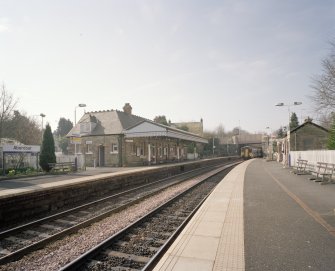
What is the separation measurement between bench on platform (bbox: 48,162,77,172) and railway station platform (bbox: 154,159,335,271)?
18.4 m

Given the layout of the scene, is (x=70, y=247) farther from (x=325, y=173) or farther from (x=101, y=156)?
(x=101, y=156)

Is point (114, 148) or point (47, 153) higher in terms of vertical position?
point (114, 148)

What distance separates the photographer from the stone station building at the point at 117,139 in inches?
1470

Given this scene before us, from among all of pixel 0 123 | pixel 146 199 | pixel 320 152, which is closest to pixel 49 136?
pixel 0 123

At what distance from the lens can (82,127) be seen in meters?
41.8

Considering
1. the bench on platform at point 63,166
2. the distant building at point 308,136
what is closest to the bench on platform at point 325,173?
the bench on platform at point 63,166

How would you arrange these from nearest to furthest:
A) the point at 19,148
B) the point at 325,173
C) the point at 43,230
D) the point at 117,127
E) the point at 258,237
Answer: the point at 258,237, the point at 43,230, the point at 325,173, the point at 19,148, the point at 117,127

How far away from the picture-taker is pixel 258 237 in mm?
7215

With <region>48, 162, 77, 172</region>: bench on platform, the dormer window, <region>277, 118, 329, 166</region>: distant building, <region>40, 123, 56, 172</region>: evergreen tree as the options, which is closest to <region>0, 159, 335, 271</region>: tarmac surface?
<region>48, 162, 77, 172</region>: bench on platform

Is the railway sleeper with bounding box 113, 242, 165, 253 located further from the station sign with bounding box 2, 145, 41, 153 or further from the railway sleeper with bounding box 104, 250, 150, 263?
the station sign with bounding box 2, 145, 41, 153

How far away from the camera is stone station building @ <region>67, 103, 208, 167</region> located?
37344mm

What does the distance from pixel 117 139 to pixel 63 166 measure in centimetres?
1103

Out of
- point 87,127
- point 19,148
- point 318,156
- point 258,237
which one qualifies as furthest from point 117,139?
point 258,237

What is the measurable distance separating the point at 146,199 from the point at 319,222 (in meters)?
8.36
